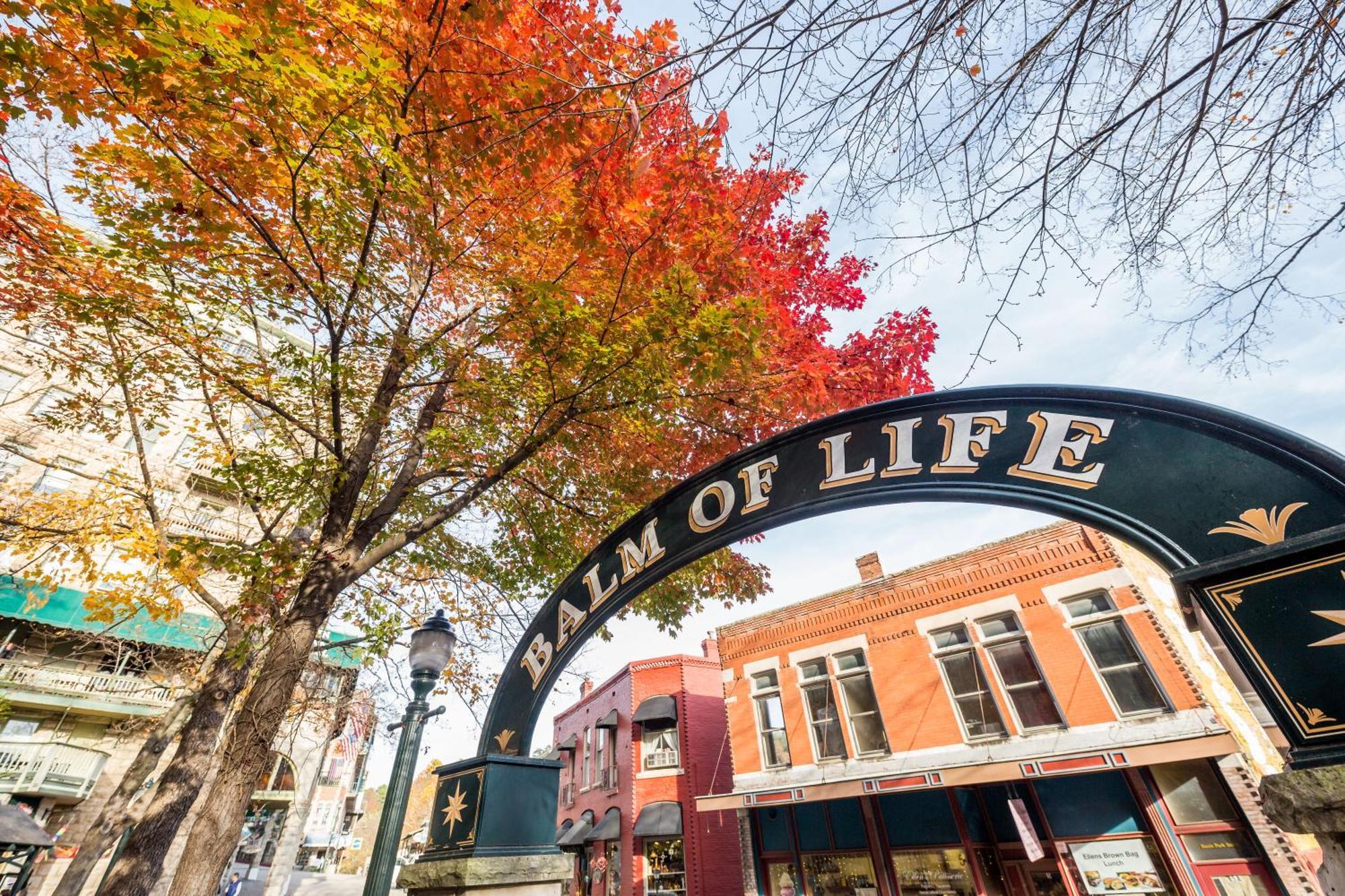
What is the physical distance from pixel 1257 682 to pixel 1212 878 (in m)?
12.0

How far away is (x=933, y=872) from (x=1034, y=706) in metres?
4.25

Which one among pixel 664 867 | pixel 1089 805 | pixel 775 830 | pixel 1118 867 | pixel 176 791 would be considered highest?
pixel 176 791

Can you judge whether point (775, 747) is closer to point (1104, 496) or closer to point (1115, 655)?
point (1115, 655)

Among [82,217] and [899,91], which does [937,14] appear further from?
[82,217]

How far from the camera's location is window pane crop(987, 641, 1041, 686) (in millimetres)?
12000

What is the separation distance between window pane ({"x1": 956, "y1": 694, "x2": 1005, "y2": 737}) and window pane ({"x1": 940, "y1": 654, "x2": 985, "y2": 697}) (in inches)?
7.5

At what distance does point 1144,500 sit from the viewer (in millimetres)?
2137

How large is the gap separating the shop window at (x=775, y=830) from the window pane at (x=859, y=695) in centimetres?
350

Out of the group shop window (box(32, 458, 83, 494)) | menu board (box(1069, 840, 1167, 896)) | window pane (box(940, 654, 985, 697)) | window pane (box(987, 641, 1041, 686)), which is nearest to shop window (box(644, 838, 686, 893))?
window pane (box(940, 654, 985, 697))

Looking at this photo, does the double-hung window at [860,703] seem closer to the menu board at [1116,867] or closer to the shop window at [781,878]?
the shop window at [781,878]

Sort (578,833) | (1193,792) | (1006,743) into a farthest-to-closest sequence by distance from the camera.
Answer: (578,833)
(1006,743)
(1193,792)

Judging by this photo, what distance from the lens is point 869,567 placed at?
16.0 m

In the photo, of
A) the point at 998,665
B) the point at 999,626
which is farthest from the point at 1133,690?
the point at 999,626

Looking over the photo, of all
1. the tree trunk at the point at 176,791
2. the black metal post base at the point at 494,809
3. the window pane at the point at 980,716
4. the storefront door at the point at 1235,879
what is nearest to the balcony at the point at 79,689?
the tree trunk at the point at 176,791
